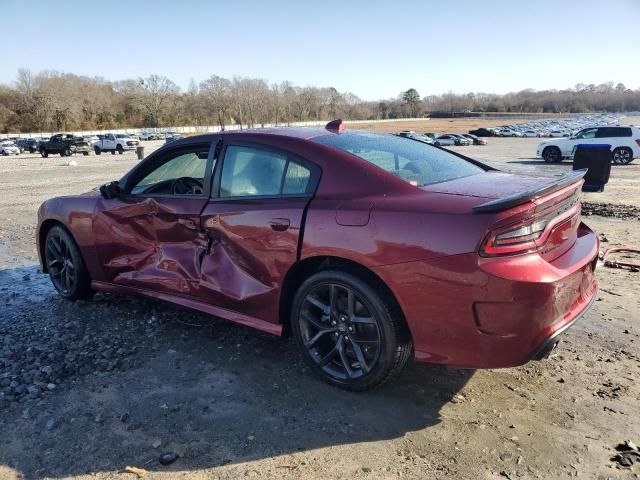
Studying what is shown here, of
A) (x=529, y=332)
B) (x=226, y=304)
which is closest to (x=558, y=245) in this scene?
(x=529, y=332)

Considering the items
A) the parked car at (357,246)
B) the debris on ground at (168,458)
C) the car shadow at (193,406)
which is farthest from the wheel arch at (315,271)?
the debris on ground at (168,458)

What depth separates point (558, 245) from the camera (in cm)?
292

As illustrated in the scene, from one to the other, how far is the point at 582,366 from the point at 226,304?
2513 millimetres

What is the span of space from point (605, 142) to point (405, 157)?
2308 centimetres

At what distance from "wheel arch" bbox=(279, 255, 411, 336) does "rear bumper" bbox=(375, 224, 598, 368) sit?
113 mm

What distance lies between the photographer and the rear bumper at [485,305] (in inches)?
101

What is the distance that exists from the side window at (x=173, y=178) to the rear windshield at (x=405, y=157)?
1253mm

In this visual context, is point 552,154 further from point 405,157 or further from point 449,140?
point 449,140

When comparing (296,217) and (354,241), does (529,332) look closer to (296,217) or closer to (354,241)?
(354,241)

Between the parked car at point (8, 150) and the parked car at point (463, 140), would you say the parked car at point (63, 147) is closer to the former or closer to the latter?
the parked car at point (8, 150)

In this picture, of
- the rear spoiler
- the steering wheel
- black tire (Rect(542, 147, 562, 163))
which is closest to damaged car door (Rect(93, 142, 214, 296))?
the steering wheel

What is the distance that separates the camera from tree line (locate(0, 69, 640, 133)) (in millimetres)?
101312

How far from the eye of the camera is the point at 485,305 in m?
2.61

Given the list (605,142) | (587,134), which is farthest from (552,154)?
(605,142)
